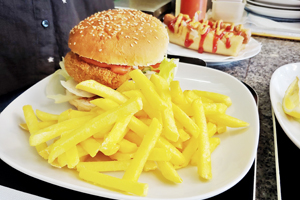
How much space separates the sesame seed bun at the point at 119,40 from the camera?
146 cm

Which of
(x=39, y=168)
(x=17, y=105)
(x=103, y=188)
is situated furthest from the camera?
(x=17, y=105)

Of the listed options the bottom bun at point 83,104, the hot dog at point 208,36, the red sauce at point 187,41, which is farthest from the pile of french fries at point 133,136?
the red sauce at point 187,41

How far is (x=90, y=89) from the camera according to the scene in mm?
1113

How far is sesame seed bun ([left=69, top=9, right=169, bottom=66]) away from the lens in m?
1.46

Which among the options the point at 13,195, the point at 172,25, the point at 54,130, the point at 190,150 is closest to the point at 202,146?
the point at 190,150

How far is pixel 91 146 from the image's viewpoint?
1004 mm

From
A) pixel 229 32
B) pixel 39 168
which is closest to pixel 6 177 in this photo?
pixel 39 168

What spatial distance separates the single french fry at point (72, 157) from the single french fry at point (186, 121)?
0.49 m

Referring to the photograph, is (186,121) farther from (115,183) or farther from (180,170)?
(115,183)

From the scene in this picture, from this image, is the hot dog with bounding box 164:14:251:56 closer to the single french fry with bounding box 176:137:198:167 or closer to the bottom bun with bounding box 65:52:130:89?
the bottom bun with bounding box 65:52:130:89

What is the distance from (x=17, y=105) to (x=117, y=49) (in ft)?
2.36

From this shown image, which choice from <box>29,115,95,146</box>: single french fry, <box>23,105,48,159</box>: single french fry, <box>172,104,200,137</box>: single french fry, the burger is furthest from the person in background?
<box>172,104,200,137</box>: single french fry

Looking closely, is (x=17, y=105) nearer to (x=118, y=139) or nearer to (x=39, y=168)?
(x=39, y=168)

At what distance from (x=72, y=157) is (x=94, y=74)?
2.23 ft
